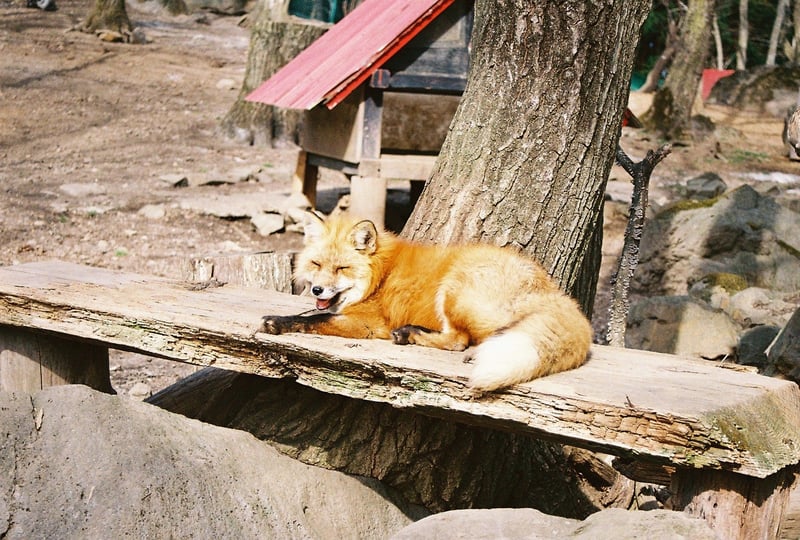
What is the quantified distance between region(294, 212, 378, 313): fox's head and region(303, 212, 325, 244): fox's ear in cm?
8

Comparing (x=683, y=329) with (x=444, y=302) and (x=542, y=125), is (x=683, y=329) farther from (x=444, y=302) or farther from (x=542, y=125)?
(x=444, y=302)

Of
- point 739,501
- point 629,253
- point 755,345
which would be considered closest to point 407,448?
point 739,501

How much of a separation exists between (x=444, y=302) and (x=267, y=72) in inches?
377

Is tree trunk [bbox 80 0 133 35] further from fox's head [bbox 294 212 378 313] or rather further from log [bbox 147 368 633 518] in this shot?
fox's head [bbox 294 212 378 313]

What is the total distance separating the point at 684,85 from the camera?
16.2 m

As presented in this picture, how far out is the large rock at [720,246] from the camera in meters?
8.78

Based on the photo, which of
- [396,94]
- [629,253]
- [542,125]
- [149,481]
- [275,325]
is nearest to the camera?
[149,481]

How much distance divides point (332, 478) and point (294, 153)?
929 cm

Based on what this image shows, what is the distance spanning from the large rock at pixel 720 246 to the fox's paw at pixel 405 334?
567 centimetres

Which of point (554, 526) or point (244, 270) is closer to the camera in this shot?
point (554, 526)

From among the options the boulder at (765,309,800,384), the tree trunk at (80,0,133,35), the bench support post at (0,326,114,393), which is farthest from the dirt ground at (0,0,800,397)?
the boulder at (765,309,800,384)

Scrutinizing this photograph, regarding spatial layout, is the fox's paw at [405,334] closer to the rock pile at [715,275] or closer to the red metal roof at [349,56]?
the rock pile at [715,275]

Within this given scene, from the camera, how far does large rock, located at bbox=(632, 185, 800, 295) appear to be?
878 centimetres

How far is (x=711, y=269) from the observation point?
888 centimetres
